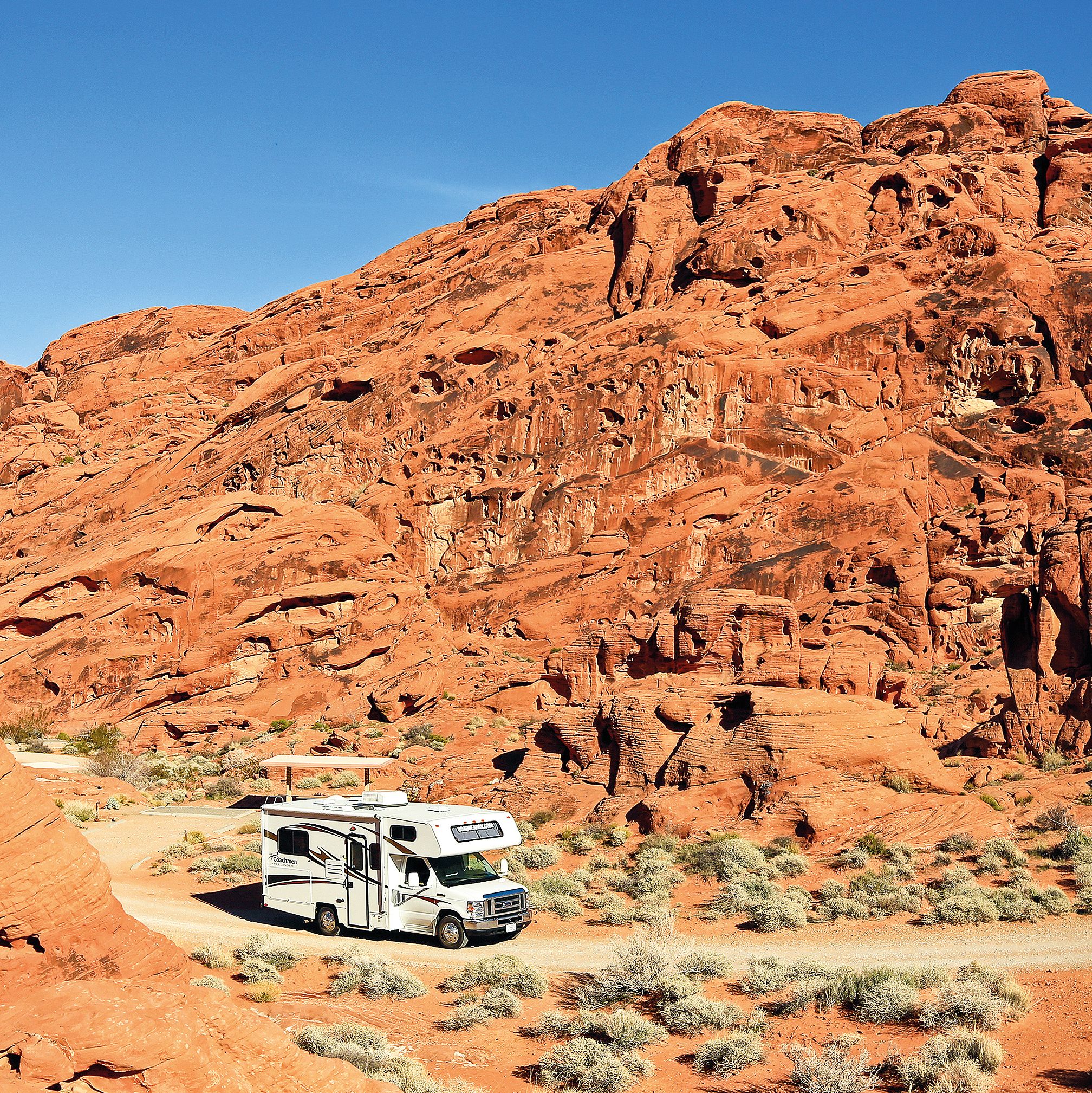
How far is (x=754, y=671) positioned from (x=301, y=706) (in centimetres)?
2274

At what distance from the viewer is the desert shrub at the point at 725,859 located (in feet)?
64.2

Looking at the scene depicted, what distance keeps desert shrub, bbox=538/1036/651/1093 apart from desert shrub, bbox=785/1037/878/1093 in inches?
66.3

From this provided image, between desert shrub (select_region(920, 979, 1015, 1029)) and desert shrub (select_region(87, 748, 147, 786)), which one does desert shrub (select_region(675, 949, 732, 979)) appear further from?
desert shrub (select_region(87, 748, 147, 786))

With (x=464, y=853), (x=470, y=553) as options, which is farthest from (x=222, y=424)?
(x=464, y=853)

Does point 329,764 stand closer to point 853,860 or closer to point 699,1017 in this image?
point 853,860

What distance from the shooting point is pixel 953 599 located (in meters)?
38.1

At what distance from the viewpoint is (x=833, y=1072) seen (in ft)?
34.2

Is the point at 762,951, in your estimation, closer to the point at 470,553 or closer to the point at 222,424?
the point at 470,553

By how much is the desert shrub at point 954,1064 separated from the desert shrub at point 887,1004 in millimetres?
919

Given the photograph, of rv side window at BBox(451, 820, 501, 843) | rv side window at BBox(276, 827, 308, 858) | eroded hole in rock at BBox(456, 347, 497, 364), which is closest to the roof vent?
rv side window at BBox(276, 827, 308, 858)

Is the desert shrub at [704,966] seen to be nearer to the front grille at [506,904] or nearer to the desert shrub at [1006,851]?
the front grille at [506,904]

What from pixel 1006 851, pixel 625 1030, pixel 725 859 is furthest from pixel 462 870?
pixel 1006 851

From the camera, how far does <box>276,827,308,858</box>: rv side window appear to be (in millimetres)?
17953

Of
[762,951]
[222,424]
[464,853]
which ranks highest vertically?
[222,424]
